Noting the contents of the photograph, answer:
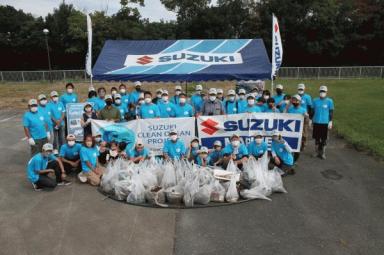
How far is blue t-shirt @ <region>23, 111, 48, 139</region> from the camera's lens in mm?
8133

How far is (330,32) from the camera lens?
125 ft

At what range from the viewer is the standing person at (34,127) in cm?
813

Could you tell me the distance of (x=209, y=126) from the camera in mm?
8867

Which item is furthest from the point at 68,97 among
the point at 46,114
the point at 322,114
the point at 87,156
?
the point at 322,114

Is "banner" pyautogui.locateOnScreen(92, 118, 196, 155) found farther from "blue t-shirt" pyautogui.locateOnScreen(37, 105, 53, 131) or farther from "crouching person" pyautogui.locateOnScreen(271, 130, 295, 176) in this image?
"crouching person" pyautogui.locateOnScreen(271, 130, 295, 176)

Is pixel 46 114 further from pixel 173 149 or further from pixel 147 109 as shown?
pixel 173 149

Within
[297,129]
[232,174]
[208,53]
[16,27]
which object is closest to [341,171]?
[297,129]

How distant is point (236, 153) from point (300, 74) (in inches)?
1025

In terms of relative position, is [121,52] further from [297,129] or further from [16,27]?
[16,27]

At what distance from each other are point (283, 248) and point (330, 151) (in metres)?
5.70

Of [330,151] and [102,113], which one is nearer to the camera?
[102,113]

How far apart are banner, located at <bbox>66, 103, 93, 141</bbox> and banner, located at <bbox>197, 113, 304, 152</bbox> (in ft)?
11.5

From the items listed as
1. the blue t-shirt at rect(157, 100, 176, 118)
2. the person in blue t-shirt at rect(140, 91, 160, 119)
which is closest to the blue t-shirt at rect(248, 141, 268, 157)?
the blue t-shirt at rect(157, 100, 176, 118)

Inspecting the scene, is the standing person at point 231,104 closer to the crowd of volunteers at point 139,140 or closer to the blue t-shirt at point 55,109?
the crowd of volunteers at point 139,140
